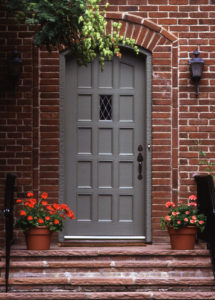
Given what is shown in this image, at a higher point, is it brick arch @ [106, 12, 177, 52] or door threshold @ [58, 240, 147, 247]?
brick arch @ [106, 12, 177, 52]

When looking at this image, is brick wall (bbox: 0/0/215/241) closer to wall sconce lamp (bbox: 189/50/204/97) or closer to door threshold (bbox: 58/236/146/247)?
wall sconce lamp (bbox: 189/50/204/97)

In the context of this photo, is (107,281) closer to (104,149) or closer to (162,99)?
(104,149)

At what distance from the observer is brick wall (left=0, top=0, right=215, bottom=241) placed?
714 cm

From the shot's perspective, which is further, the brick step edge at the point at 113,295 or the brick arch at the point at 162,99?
the brick arch at the point at 162,99

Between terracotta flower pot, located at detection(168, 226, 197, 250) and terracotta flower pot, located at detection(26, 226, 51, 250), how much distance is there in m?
1.44

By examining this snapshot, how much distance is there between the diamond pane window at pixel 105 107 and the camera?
292 inches

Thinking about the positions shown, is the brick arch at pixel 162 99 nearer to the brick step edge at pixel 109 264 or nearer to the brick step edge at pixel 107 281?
the brick step edge at pixel 109 264

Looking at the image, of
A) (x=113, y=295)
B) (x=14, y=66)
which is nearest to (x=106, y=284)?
(x=113, y=295)

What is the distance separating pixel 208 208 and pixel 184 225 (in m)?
0.34

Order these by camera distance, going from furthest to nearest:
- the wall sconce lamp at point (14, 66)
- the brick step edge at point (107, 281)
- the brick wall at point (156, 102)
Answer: the brick wall at point (156, 102) < the wall sconce lamp at point (14, 66) < the brick step edge at point (107, 281)

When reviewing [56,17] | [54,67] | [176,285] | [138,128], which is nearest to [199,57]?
[138,128]

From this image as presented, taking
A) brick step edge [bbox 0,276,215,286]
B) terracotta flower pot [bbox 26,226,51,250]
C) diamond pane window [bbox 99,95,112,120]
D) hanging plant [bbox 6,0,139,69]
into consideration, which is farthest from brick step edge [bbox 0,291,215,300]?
diamond pane window [bbox 99,95,112,120]

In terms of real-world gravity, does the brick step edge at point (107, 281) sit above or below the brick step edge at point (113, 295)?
above

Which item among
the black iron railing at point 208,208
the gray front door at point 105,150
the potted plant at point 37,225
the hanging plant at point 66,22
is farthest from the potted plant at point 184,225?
the hanging plant at point 66,22
